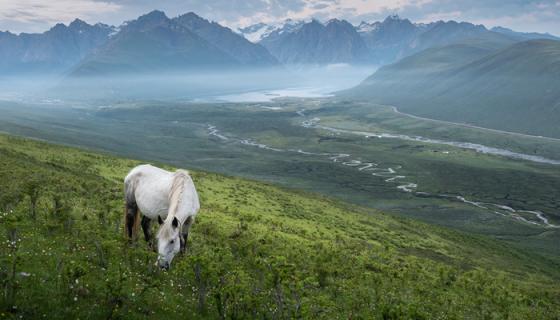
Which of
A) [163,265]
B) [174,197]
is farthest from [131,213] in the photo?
[163,265]

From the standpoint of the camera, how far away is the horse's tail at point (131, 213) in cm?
1950

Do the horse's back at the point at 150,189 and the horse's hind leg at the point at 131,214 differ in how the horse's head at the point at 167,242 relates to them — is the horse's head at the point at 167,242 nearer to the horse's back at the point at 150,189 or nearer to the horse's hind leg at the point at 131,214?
the horse's back at the point at 150,189

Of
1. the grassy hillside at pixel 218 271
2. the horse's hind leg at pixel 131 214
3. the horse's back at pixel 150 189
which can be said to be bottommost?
the grassy hillside at pixel 218 271

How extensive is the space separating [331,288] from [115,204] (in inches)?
760

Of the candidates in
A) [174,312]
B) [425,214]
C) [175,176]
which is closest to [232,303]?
[174,312]

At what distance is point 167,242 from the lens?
15.4 m

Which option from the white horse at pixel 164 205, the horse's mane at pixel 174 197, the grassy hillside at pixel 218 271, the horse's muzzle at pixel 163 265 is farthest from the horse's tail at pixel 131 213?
the horse's muzzle at pixel 163 265

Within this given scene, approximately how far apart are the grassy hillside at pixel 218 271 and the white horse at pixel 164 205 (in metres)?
0.78

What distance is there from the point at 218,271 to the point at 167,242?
2.20 meters

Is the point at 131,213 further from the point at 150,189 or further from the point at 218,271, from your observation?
the point at 218,271

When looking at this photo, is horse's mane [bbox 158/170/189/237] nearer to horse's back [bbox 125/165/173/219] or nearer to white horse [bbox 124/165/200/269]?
white horse [bbox 124/165/200/269]

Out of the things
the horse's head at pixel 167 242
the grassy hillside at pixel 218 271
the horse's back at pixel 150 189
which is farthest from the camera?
the horse's back at pixel 150 189

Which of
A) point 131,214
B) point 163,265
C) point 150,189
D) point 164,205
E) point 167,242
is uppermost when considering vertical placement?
point 150,189

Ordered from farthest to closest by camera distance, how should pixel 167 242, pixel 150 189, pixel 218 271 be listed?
pixel 150 189, pixel 167 242, pixel 218 271
